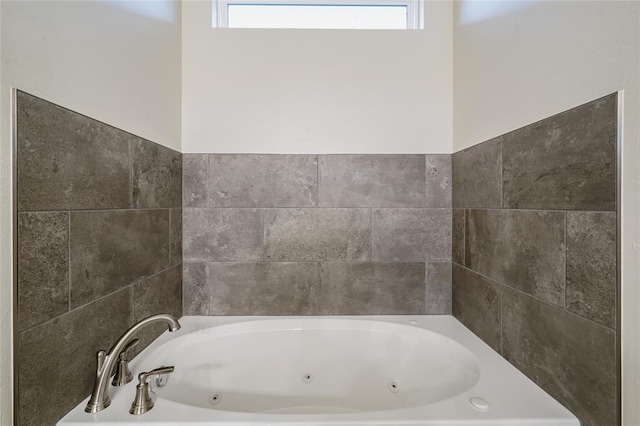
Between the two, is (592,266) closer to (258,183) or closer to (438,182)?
(438,182)

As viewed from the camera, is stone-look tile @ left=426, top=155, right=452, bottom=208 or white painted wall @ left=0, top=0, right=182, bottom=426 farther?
stone-look tile @ left=426, top=155, right=452, bottom=208

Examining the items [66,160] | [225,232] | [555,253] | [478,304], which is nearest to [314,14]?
[225,232]

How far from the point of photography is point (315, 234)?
1.67 metres

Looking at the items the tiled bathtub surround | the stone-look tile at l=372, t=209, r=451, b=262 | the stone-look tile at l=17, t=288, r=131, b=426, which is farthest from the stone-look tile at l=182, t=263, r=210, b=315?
the stone-look tile at l=372, t=209, r=451, b=262

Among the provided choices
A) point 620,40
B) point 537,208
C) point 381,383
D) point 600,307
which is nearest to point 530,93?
point 620,40

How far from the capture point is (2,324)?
682 millimetres

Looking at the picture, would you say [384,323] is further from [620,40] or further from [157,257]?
[620,40]

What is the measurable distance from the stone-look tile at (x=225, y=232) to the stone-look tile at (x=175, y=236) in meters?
0.04

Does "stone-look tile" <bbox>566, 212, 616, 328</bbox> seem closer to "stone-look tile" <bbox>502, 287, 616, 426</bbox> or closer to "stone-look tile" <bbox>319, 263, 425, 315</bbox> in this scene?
"stone-look tile" <bbox>502, 287, 616, 426</bbox>

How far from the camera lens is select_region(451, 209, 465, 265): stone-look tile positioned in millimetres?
1565

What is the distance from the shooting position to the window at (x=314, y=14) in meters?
1.74

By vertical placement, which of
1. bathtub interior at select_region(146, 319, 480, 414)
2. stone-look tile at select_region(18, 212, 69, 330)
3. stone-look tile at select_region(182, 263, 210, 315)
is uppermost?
stone-look tile at select_region(18, 212, 69, 330)

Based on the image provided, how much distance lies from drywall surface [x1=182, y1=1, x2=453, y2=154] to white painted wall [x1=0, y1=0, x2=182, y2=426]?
0.14 metres

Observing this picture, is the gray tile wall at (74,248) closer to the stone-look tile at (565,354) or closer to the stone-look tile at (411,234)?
the stone-look tile at (411,234)
